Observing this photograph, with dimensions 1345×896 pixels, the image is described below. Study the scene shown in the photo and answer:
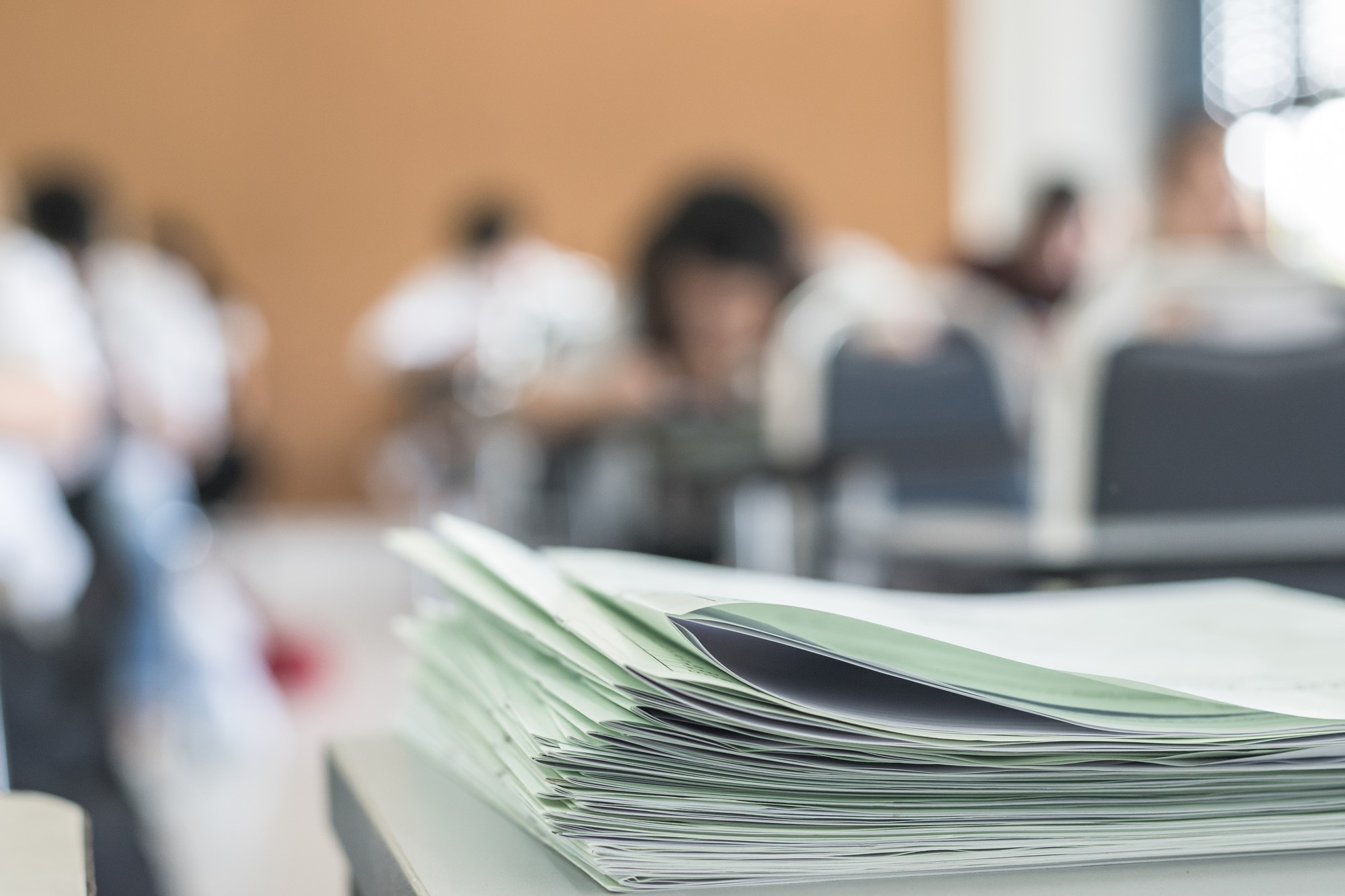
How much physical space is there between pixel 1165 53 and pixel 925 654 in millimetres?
6557

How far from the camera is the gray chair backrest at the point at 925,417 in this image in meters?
2.28

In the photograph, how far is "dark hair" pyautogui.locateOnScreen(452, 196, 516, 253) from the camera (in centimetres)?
563

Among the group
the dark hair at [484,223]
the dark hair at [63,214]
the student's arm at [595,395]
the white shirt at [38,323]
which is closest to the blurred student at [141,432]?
the dark hair at [63,214]

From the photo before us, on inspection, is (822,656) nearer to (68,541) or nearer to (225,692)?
(68,541)

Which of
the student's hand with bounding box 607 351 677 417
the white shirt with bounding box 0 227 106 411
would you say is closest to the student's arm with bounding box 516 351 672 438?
the student's hand with bounding box 607 351 677 417

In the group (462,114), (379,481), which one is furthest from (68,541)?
(462,114)

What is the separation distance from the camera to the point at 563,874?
13.2 inches

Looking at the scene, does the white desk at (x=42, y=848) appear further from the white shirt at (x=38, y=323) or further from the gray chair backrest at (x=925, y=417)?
the gray chair backrest at (x=925, y=417)

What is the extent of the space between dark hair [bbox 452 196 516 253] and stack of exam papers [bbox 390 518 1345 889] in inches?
211

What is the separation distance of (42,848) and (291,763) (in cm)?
248

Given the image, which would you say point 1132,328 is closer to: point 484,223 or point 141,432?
point 141,432

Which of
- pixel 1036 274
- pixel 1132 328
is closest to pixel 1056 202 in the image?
pixel 1036 274

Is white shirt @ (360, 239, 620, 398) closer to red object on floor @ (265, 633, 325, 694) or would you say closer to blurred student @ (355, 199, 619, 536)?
blurred student @ (355, 199, 619, 536)

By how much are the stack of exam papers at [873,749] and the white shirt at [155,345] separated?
8.91ft
